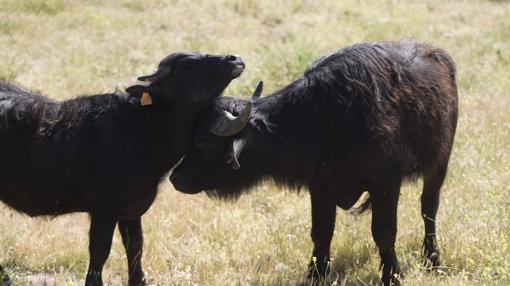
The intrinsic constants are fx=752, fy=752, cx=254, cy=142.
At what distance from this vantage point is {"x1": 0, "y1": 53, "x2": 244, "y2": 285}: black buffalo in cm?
594

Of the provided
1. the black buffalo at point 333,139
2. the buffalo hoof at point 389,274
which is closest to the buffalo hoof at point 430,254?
the buffalo hoof at point 389,274

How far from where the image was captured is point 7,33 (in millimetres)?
15102

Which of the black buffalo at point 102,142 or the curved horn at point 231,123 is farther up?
the curved horn at point 231,123

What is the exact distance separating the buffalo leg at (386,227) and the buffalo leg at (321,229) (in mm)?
465

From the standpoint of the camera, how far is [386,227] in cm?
636

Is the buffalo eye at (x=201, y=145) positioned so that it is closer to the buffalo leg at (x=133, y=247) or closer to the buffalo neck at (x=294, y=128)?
the buffalo neck at (x=294, y=128)

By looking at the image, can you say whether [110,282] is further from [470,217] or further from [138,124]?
[470,217]

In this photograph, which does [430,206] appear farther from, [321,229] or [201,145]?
[201,145]

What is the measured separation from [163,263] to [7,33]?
9626 mm

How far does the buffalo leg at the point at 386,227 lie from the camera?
20.6ft

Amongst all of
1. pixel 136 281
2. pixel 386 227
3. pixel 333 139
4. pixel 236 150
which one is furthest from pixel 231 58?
pixel 136 281

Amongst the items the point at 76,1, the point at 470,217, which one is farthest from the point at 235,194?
the point at 76,1

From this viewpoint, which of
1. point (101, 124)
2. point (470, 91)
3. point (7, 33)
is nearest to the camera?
point (101, 124)

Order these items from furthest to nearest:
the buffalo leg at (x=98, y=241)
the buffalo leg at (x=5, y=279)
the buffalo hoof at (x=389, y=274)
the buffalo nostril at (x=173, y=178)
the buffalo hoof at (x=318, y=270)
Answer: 1. the buffalo hoof at (x=318, y=270)
2. the buffalo hoof at (x=389, y=274)
3. the buffalo nostril at (x=173, y=178)
4. the buffalo leg at (x=5, y=279)
5. the buffalo leg at (x=98, y=241)
